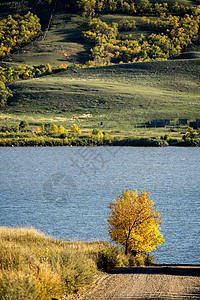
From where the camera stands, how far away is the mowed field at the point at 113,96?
102 metres

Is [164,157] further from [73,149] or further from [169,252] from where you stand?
[169,252]

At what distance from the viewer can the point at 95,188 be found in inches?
1967

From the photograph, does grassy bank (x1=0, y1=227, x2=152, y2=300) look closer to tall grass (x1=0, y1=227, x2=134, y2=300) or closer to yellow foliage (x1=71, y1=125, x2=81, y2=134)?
tall grass (x1=0, y1=227, x2=134, y2=300)

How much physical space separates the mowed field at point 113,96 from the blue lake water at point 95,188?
12923 mm

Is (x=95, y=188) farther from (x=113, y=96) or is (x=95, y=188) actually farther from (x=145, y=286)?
(x=113, y=96)

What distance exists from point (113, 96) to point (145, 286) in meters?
106

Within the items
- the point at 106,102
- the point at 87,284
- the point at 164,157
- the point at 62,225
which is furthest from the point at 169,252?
the point at 106,102

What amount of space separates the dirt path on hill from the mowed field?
80273mm

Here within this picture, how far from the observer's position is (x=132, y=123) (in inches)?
3871

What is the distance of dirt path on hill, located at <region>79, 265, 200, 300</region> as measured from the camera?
1070 centimetres

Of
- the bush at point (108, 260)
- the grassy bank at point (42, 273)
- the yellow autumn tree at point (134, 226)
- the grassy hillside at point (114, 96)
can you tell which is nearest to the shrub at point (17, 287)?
the grassy bank at point (42, 273)

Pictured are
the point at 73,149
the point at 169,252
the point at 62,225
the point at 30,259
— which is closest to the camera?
the point at 30,259

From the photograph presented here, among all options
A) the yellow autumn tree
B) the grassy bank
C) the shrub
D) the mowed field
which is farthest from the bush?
the mowed field

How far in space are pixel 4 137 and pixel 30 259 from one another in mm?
77698
